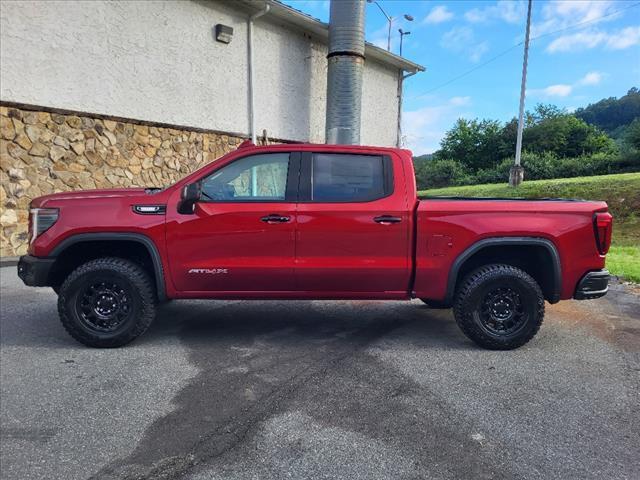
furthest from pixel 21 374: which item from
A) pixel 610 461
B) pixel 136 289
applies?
pixel 610 461

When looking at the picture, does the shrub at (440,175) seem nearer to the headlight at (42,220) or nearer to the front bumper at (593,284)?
the front bumper at (593,284)

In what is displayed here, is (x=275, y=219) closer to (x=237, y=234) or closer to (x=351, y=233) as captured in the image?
(x=237, y=234)

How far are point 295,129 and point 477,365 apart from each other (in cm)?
1067

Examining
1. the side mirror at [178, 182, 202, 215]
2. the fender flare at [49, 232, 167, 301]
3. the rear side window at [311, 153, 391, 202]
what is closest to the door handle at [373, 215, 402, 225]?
the rear side window at [311, 153, 391, 202]

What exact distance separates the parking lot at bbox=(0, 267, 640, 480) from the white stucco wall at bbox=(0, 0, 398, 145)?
5.64 metres

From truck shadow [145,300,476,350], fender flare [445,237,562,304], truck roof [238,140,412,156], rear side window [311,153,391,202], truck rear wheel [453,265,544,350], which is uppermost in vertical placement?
truck roof [238,140,412,156]

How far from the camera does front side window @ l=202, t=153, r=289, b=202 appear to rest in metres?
4.32

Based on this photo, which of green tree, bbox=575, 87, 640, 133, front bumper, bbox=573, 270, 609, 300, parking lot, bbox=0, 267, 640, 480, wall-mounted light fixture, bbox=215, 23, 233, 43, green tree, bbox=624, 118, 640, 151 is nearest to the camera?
parking lot, bbox=0, 267, 640, 480

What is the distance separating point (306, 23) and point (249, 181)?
392 inches

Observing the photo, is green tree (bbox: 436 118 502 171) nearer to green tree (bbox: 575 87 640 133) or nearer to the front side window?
green tree (bbox: 575 87 640 133)

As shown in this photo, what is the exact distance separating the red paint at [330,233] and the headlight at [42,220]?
5 cm

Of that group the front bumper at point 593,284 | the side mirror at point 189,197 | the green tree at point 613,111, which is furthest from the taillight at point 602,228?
the green tree at point 613,111

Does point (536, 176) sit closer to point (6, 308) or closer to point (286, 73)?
point (286, 73)


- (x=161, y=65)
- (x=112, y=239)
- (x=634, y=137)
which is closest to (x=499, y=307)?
(x=112, y=239)
